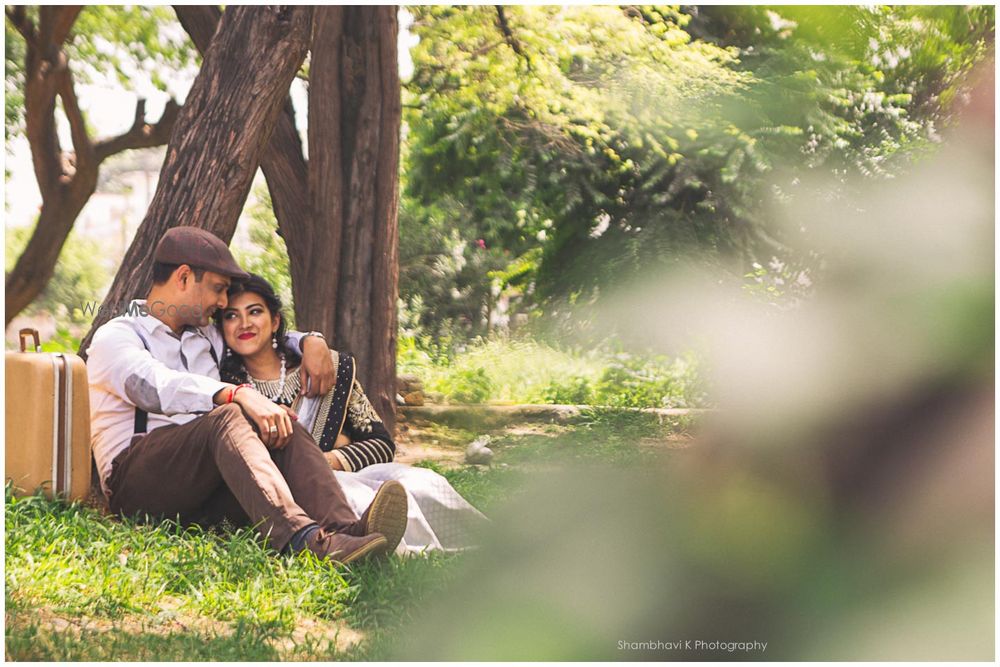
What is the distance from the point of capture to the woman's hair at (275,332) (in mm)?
3262

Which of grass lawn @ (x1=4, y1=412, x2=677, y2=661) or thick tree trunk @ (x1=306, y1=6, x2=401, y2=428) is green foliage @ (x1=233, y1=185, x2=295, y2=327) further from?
grass lawn @ (x1=4, y1=412, x2=677, y2=661)

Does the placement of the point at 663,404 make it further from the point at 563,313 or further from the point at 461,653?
the point at 461,653

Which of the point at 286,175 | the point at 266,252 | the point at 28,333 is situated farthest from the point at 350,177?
the point at 266,252

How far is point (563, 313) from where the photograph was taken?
859 centimetres

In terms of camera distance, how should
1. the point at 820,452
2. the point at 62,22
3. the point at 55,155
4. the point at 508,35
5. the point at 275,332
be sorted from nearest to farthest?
the point at 820,452 < the point at 275,332 < the point at 508,35 < the point at 62,22 < the point at 55,155

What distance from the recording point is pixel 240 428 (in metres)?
2.75

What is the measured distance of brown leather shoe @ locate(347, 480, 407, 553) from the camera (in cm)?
262

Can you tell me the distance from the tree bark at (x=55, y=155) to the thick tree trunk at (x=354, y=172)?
142 inches

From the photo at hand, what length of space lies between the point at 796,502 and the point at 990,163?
0.18 metres

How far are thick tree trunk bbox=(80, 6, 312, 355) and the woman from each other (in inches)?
31.4

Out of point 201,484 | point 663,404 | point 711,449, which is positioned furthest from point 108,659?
point 663,404

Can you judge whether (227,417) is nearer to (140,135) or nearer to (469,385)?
(469,385)

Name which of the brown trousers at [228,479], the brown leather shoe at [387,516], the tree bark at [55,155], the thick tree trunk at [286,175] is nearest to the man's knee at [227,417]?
the brown trousers at [228,479]

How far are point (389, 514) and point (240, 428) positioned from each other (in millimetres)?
497
